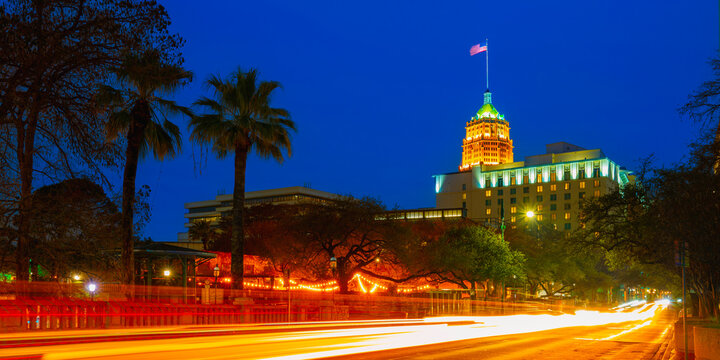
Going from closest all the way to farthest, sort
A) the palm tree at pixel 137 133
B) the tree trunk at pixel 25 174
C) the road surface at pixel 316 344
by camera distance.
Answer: the tree trunk at pixel 25 174
the road surface at pixel 316 344
the palm tree at pixel 137 133

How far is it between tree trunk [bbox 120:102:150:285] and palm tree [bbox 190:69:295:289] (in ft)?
19.1

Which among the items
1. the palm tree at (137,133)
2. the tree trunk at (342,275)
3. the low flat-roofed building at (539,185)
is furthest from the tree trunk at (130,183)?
the low flat-roofed building at (539,185)

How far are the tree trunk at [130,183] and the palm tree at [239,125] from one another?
582 centimetres

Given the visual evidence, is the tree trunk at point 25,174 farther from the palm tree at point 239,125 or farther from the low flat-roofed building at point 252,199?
the low flat-roofed building at point 252,199

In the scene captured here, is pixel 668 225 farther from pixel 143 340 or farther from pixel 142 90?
pixel 142 90

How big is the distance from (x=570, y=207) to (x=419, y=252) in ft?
396

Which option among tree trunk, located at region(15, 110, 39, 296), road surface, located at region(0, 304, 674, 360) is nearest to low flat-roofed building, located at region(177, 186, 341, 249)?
road surface, located at region(0, 304, 674, 360)

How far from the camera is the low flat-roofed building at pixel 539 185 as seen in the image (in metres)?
155

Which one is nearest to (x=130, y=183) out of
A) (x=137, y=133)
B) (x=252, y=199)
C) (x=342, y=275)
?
(x=137, y=133)

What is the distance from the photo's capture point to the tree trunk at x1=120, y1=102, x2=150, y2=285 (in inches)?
979

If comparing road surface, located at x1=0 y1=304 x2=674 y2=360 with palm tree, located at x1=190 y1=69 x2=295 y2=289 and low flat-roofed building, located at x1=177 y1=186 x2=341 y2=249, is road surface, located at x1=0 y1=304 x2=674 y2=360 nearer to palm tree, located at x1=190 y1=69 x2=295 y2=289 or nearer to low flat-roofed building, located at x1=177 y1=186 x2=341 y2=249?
palm tree, located at x1=190 y1=69 x2=295 y2=289

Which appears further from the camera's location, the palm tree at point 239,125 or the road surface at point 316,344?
the palm tree at point 239,125

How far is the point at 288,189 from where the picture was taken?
179 metres

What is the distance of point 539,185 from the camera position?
162m
